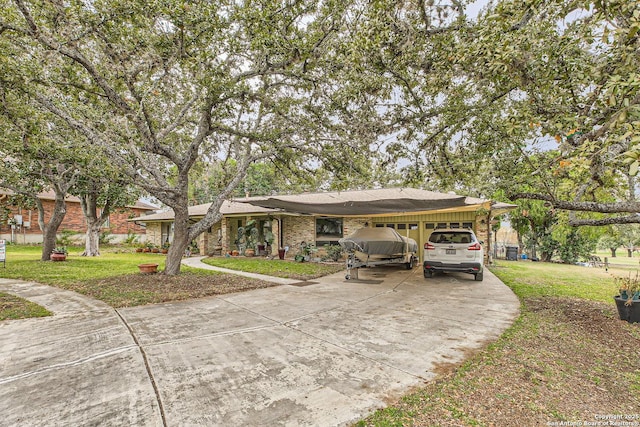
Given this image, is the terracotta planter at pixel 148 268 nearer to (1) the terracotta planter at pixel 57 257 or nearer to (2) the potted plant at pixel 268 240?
(1) the terracotta planter at pixel 57 257

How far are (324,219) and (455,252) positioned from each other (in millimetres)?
7264

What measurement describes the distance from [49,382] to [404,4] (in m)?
6.74

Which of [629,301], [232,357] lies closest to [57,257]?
[232,357]

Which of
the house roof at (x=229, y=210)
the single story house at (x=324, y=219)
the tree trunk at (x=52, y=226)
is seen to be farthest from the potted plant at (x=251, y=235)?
the tree trunk at (x=52, y=226)

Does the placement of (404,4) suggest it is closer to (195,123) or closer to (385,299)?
(385,299)

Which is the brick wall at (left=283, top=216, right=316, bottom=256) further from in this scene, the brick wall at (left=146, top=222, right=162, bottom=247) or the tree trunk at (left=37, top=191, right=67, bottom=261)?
the brick wall at (left=146, top=222, right=162, bottom=247)

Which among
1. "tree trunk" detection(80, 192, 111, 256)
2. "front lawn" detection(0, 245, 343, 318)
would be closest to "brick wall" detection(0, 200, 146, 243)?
"tree trunk" detection(80, 192, 111, 256)

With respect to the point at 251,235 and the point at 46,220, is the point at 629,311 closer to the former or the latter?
the point at 251,235

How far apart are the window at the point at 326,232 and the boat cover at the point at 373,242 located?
4.58 m

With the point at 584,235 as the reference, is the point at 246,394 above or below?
below

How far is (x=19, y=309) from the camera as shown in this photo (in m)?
5.48

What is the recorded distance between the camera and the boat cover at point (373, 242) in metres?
9.07

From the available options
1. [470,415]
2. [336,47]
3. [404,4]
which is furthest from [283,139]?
[470,415]

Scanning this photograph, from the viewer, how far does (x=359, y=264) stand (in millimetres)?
9266
